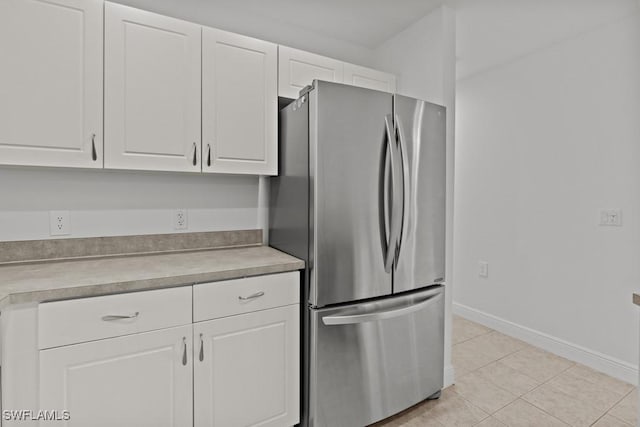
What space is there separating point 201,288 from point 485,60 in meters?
3.00

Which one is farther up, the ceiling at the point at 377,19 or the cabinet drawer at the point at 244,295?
the ceiling at the point at 377,19

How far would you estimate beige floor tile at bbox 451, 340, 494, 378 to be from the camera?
94.1 inches

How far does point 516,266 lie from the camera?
9.53 feet

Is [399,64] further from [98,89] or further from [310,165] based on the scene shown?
[98,89]

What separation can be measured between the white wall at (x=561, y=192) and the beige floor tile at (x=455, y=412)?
1176 millimetres

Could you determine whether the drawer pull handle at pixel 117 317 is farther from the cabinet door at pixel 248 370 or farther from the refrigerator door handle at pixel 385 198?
the refrigerator door handle at pixel 385 198

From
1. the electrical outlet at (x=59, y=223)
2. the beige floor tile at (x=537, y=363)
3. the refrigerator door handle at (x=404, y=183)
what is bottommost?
the beige floor tile at (x=537, y=363)

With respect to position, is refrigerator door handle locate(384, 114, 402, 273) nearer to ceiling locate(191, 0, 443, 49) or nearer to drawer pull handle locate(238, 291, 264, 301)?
drawer pull handle locate(238, 291, 264, 301)

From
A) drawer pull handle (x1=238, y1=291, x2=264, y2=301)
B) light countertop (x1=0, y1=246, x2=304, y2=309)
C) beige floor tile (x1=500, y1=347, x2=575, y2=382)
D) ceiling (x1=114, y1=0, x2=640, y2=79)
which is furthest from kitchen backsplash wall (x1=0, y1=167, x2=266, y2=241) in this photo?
beige floor tile (x1=500, y1=347, x2=575, y2=382)

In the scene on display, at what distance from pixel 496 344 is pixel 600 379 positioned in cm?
68

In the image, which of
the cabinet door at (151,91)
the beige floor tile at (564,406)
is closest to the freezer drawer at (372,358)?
the beige floor tile at (564,406)

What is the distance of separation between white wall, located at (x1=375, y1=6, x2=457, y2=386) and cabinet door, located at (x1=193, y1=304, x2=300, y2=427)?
1.13 m

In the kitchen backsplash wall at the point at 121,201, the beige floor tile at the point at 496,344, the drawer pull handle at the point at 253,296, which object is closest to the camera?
the drawer pull handle at the point at 253,296

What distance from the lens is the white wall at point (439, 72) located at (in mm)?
2115
